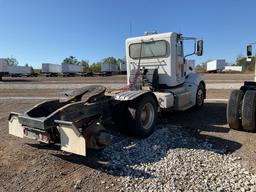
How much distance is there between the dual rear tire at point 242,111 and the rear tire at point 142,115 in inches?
81.8

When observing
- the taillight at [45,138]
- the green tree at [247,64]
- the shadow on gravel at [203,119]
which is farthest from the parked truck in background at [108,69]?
the taillight at [45,138]

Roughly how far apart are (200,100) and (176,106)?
2102 millimetres

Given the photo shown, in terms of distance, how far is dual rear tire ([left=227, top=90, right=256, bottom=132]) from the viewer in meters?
7.14

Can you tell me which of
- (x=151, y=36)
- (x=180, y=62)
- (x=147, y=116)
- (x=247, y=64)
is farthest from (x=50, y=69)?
(x=147, y=116)

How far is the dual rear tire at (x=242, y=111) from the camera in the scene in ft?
23.4

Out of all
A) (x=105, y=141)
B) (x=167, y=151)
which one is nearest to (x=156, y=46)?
(x=167, y=151)

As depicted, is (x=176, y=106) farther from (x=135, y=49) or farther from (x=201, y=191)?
(x=201, y=191)

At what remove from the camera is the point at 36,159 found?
17.9 ft

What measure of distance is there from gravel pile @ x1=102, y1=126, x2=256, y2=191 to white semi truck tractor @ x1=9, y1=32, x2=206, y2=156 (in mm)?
509

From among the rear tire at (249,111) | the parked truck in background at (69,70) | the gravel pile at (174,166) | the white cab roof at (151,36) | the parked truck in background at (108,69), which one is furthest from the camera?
the parked truck in background at (108,69)

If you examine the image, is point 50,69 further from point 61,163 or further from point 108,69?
point 61,163

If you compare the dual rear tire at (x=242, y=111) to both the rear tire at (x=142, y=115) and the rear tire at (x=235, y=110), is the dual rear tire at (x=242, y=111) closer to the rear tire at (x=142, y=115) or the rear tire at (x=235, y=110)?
the rear tire at (x=235, y=110)

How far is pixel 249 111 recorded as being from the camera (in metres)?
7.15

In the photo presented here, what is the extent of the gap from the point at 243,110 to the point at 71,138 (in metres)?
4.64
